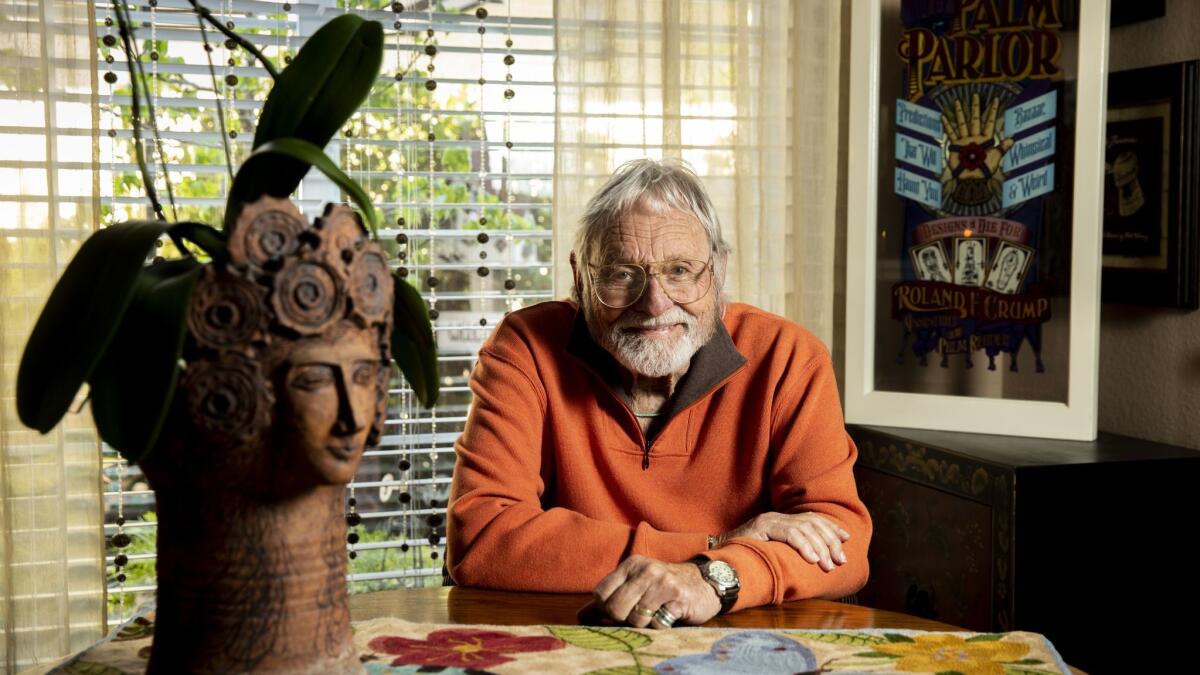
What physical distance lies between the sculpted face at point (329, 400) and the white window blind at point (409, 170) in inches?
82.6

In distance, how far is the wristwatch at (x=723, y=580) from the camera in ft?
5.25

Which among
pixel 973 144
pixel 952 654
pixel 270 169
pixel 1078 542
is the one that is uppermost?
pixel 973 144

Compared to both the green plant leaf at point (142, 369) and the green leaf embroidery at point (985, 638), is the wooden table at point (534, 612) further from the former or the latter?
the green plant leaf at point (142, 369)

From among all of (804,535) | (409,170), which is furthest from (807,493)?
(409,170)

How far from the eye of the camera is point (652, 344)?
79.7 inches

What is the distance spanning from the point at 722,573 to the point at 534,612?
0.26 metres

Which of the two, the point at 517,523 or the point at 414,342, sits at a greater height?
the point at 414,342

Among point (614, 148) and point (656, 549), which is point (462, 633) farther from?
point (614, 148)

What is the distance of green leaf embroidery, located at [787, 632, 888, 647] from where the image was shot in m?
1.37

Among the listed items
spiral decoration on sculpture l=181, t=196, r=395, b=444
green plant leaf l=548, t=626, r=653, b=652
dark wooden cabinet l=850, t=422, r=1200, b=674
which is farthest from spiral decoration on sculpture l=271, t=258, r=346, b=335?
dark wooden cabinet l=850, t=422, r=1200, b=674

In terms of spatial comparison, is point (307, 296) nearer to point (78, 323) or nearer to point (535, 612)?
point (78, 323)

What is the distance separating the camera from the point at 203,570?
922mm

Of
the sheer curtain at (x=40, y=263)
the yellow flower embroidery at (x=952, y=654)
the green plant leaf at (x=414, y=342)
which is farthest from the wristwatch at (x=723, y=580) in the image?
the sheer curtain at (x=40, y=263)

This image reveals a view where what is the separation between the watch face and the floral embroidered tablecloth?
0.18 metres
